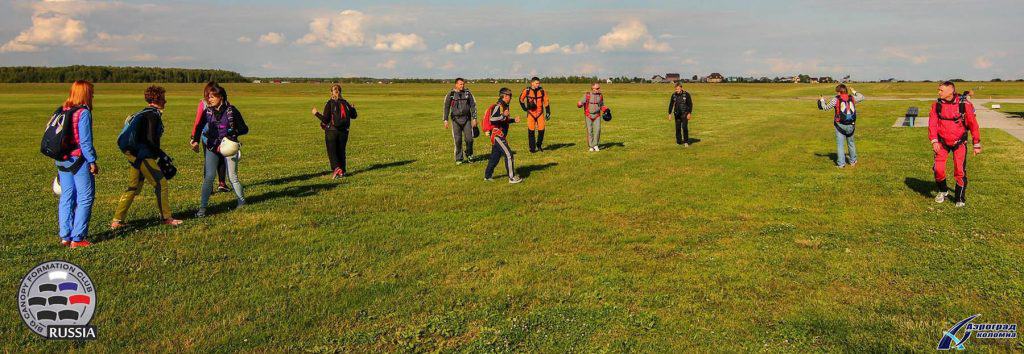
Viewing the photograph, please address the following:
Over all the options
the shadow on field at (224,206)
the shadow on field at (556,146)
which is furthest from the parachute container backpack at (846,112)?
the shadow on field at (224,206)

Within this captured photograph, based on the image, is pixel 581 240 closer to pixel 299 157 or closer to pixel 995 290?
pixel 995 290

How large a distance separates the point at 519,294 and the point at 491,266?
36.7 inches

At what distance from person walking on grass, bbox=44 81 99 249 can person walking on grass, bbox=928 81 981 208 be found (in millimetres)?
12698

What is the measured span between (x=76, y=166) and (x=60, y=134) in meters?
0.44

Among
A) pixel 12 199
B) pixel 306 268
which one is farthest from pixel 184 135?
pixel 306 268

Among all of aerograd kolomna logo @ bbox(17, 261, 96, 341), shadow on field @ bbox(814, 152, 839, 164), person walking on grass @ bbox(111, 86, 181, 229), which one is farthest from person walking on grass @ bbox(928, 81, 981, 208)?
person walking on grass @ bbox(111, 86, 181, 229)

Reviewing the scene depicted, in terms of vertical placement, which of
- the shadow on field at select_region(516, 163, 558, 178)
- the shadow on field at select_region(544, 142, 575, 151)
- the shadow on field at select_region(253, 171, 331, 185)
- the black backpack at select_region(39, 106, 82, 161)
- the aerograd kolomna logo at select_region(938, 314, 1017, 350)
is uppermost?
the black backpack at select_region(39, 106, 82, 161)

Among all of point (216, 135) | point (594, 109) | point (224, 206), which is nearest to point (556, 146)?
point (594, 109)

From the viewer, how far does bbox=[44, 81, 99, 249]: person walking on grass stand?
6977 mm

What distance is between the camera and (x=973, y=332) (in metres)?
5.04

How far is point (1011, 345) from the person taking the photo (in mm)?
4805

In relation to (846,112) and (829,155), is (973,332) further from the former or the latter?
(829,155)

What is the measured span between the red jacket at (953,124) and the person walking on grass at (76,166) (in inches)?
500

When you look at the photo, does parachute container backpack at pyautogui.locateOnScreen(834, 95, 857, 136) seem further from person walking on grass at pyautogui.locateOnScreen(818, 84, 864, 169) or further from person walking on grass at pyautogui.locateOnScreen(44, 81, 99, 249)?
person walking on grass at pyautogui.locateOnScreen(44, 81, 99, 249)
